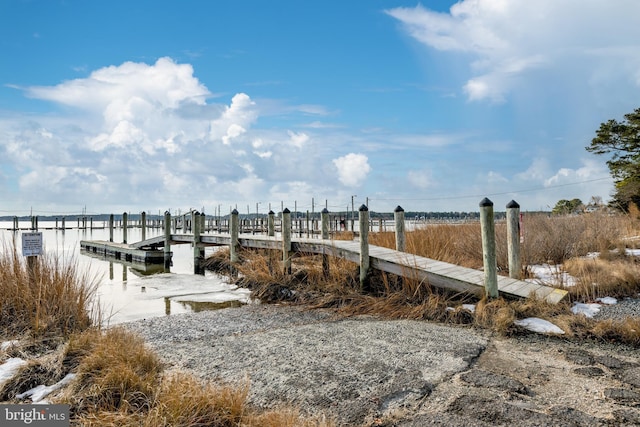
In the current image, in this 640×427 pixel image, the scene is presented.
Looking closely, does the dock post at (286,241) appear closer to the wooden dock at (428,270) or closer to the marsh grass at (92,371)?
the wooden dock at (428,270)

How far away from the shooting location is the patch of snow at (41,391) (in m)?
3.14

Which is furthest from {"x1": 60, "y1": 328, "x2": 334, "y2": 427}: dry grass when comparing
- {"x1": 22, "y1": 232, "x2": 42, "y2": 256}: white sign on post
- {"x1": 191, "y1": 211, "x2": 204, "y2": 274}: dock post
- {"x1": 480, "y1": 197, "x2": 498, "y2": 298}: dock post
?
{"x1": 191, "y1": 211, "x2": 204, "y2": 274}: dock post

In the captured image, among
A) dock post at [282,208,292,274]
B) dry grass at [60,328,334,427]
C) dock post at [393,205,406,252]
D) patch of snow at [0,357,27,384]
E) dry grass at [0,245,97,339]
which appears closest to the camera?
dry grass at [60,328,334,427]

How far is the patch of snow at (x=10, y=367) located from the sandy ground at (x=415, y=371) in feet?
4.12

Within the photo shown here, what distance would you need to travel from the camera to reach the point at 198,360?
420 centimetres

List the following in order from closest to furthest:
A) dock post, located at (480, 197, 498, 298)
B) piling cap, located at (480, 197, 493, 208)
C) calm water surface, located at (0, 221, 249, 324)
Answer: dock post, located at (480, 197, 498, 298)
piling cap, located at (480, 197, 493, 208)
calm water surface, located at (0, 221, 249, 324)

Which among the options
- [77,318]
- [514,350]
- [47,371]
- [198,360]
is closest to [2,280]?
[77,318]

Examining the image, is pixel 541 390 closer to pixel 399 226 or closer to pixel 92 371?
pixel 92 371

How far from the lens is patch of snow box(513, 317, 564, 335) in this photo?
4.81 m

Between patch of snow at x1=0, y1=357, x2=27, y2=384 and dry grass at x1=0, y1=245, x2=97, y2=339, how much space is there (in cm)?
61

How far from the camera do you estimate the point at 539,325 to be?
4.97m

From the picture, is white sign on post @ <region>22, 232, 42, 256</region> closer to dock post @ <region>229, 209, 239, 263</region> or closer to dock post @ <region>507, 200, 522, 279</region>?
dock post @ <region>507, 200, 522, 279</region>

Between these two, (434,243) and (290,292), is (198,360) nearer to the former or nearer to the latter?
(290,292)

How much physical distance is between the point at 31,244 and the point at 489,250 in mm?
5954
